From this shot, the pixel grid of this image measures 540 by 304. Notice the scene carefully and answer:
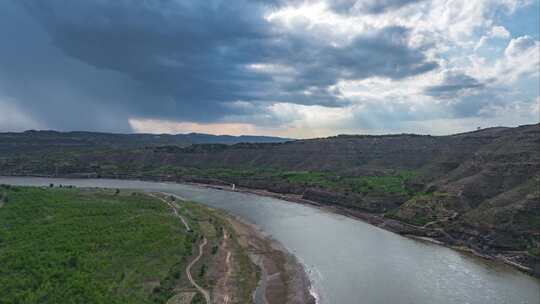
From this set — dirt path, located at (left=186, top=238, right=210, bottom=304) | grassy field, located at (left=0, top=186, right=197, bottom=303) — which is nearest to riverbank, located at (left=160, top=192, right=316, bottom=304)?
dirt path, located at (left=186, top=238, right=210, bottom=304)

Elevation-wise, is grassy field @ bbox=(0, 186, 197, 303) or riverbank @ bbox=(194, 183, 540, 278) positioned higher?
grassy field @ bbox=(0, 186, 197, 303)

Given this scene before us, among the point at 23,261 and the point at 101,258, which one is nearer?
the point at 23,261

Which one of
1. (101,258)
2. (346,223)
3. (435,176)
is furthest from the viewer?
(435,176)

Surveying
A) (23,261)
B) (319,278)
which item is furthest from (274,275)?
(23,261)

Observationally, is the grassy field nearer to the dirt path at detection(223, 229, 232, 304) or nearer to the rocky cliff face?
the dirt path at detection(223, 229, 232, 304)

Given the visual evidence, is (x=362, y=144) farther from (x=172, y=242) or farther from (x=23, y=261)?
(x=23, y=261)

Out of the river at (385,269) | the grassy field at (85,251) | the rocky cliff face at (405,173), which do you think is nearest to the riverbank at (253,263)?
the river at (385,269)

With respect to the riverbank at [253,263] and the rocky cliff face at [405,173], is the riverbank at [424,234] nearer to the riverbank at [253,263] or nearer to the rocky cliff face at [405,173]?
the rocky cliff face at [405,173]

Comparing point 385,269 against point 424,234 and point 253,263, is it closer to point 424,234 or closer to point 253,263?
point 253,263
